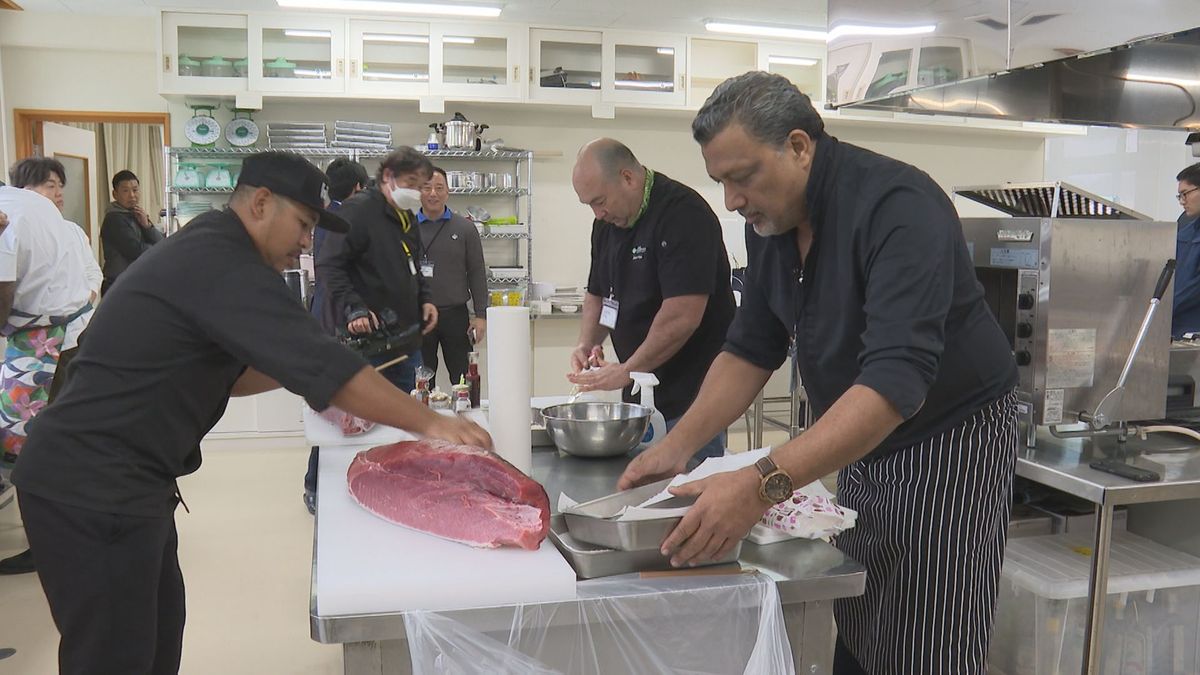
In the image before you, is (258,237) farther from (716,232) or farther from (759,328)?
(716,232)

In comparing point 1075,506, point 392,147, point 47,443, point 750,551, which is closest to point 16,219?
point 47,443

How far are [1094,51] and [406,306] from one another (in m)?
3.10

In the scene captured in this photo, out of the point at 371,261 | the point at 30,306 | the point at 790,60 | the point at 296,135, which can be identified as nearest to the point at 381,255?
the point at 371,261

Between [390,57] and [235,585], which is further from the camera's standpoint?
[390,57]

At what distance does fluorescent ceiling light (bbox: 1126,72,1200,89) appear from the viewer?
7.20ft

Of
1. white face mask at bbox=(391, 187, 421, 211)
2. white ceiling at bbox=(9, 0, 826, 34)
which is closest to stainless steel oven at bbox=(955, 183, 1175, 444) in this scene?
white face mask at bbox=(391, 187, 421, 211)

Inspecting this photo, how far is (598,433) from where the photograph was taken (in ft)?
6.55

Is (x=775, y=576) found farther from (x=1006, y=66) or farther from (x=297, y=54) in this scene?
(x=297, y=54)

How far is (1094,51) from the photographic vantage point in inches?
64.1

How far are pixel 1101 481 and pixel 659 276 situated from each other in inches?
51.1

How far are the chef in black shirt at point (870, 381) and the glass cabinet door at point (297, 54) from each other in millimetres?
4578

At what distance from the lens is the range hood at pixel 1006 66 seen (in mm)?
1727

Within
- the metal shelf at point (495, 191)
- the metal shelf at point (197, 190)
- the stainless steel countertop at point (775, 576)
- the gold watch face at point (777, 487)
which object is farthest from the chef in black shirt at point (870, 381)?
the metal shelf at point (197, 190)

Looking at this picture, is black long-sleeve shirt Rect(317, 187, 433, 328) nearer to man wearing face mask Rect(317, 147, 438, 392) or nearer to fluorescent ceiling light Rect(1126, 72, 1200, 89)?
man wearing face mask Rect(317, 147, 438, 392)
